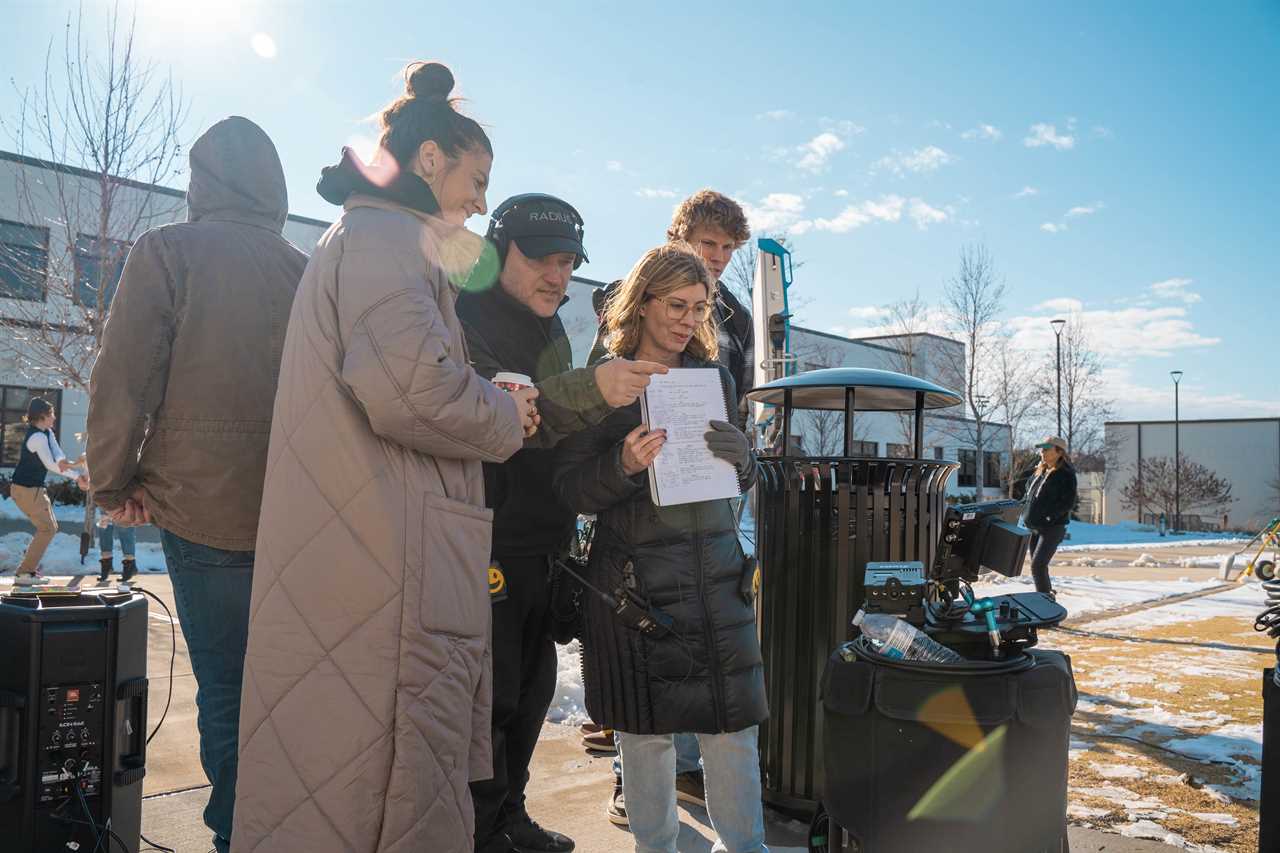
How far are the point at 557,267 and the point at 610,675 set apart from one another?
1283mm

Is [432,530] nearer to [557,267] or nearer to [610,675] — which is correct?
[610,675]

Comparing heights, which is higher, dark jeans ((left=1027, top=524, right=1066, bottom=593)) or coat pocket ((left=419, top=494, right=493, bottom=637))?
coat pocket ((left=419, top=494, right=493, bottom=637))

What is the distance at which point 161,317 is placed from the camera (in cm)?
245

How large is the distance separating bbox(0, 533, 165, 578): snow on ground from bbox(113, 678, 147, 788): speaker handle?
847cm

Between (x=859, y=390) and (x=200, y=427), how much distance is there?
238 centimetres

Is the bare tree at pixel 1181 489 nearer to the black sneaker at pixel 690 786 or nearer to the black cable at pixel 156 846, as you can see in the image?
the black sneaker at pixel 690 786

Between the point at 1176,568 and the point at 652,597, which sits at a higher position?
the point at 652,597

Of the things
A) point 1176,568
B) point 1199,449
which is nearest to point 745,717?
point 1176,568

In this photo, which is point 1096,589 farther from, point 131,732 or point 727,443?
point 131,732

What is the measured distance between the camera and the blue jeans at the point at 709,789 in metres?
2.57

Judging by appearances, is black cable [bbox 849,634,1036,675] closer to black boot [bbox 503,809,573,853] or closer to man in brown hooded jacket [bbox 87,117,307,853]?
black boot [bbox 503,809,573,853]

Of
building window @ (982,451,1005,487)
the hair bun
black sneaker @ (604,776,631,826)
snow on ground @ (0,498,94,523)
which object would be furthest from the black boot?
building window @ (982,451,1005,487)

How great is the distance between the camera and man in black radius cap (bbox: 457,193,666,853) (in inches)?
106

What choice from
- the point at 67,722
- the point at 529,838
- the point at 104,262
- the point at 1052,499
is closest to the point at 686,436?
the point at 529,838
